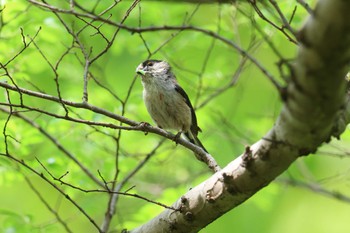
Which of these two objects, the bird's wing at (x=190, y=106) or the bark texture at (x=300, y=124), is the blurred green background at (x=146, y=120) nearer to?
the bird's wing at (x=190, y=106)

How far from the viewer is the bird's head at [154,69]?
6695 mm

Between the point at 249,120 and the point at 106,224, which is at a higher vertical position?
the point at 249,120

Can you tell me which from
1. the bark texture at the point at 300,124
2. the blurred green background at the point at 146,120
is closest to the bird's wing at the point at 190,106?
the blurred green background at the point at 146,120

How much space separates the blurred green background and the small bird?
216 mm

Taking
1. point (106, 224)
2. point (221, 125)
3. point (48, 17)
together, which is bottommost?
point (106, 224)

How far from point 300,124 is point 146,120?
4.78m

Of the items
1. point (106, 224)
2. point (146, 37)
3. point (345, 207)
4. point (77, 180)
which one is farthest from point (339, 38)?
point (345, 207)

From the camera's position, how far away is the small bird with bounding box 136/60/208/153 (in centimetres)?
655

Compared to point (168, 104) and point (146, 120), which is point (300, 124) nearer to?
Answer: point (168, 104)

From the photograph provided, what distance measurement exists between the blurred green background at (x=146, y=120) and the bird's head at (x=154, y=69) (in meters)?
0.17

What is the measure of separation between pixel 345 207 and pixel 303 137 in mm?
6994

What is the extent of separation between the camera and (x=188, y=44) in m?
6.96

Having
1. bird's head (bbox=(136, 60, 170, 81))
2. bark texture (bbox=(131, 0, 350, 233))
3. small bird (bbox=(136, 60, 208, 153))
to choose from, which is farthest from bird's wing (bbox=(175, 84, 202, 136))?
bark texture (bbox=(131, 0, 350, 233))

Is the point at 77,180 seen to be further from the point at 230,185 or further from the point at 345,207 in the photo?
the point at 345,207
